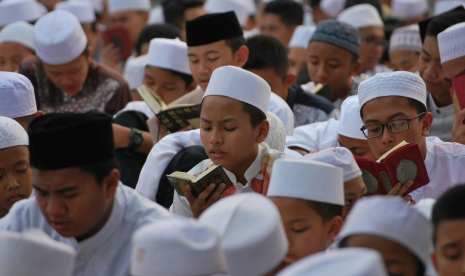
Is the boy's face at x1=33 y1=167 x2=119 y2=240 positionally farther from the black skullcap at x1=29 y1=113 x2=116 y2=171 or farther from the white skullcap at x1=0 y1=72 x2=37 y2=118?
the white skullcap at x1=0 y1=72 x2=37 y2=118

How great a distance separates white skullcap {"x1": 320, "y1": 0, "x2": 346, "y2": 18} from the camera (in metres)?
10.1

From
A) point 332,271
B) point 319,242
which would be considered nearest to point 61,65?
point 319,242

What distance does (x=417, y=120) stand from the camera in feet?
13.3

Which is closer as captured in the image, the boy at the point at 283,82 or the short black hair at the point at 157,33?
the boy at the point at 283,82

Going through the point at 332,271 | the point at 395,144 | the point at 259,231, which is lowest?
the point at 395,144

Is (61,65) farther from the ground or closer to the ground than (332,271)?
closer to the ground

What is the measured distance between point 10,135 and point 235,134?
1125mm

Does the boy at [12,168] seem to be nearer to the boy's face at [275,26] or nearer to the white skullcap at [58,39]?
the white skullcap at [58,39]

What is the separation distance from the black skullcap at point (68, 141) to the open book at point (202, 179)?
48 centimetres

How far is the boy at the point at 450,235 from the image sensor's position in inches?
92.8

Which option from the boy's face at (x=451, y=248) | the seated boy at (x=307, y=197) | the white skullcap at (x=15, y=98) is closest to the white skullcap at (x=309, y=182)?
the seated boy at (x=307, y=197)

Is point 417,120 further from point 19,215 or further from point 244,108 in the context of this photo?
point 19,215

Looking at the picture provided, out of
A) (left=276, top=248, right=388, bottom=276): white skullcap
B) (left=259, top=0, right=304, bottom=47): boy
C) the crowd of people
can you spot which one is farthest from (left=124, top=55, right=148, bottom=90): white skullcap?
(left=276, top=248, right=388, bottom=276): white skullcap

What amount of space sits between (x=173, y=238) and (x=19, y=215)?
1.04m
